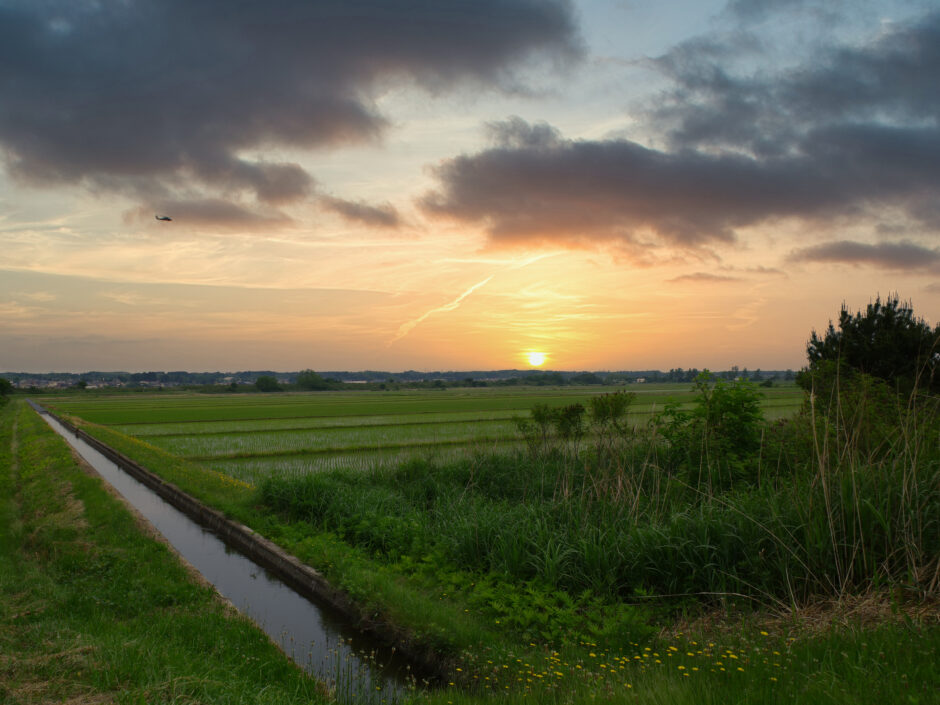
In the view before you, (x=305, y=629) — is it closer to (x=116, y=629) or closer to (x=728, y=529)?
(x=116, y=629)

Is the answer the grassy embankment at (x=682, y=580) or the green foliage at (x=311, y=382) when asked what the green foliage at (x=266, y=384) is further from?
the grassy embankment at (x=682, y=580)

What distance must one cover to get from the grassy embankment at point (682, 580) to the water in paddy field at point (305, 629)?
446 mm

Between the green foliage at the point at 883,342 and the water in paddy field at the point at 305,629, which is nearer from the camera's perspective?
the water in paddy field at the point at 305,629

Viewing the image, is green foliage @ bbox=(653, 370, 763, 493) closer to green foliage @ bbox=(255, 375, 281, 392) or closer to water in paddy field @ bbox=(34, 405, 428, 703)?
water in paddy field @ bbox=(34, 405, 428, 703)

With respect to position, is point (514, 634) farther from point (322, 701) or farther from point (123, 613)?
point (123, 613)

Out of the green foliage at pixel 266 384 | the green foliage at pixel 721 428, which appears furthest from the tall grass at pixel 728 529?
the green foliage at pixel 266 384

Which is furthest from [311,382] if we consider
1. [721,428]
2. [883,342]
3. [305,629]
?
[305,629]

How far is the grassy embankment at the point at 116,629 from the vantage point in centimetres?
468

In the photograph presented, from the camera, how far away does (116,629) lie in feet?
20.5

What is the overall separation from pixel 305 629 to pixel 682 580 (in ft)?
15.4

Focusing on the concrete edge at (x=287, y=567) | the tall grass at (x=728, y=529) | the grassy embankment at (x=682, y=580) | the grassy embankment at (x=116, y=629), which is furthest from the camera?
the concrete edge at (x=287, y=567)

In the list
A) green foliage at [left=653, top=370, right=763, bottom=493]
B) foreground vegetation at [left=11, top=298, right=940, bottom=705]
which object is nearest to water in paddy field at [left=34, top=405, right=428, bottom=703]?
foreground vegetation at [left=11, top=298, right=940, bottom=705]

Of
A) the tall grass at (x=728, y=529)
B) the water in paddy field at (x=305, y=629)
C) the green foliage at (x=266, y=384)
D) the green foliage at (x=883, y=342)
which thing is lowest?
the green foliage at (x=266, y=384)

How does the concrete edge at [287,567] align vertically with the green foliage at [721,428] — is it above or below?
below
